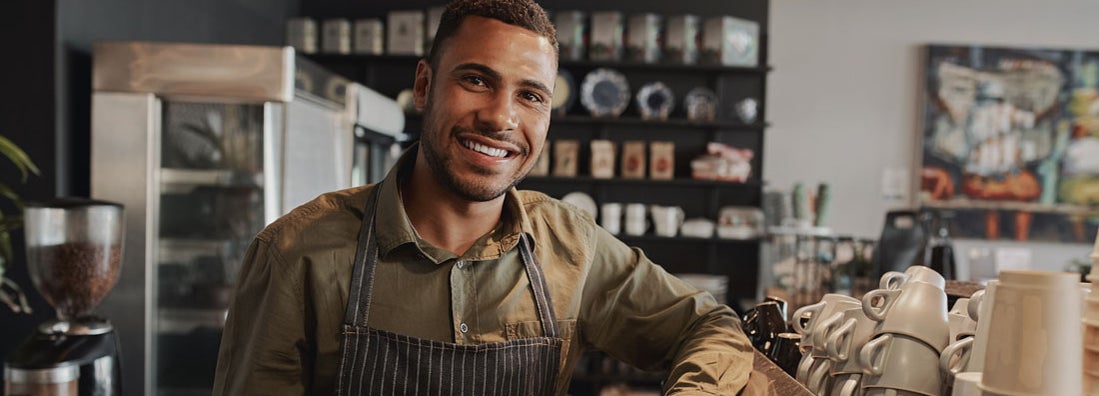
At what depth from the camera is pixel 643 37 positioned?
18.3 feet

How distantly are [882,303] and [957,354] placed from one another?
12 centimetres

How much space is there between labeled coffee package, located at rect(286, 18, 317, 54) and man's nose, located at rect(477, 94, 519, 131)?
439 cm

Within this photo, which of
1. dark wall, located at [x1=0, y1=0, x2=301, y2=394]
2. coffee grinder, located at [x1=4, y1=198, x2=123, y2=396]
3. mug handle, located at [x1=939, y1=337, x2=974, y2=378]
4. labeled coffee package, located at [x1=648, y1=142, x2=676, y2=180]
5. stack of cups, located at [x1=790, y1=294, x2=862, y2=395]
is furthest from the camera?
labeled coffee package, located at [x1=648, y1=142, x2=676, y2=180]

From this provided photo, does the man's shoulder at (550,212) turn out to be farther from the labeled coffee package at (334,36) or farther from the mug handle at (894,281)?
the labeled coffee package at (334,36)

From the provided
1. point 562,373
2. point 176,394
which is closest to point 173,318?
point 176,394

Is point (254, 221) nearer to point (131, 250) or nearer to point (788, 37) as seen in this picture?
point (131, 250)

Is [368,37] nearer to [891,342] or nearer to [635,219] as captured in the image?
[635,219]

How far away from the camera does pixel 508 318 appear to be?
64.7 inches

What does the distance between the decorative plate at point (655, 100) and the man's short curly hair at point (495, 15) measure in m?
4.13

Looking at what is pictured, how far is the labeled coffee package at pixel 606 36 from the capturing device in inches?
220

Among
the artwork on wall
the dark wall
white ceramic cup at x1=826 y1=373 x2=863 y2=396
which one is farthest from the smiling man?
the artwork on wall

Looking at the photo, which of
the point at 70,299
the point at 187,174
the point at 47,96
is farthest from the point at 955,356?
the point at 47,96

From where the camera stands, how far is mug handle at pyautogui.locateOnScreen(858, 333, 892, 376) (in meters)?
1.13

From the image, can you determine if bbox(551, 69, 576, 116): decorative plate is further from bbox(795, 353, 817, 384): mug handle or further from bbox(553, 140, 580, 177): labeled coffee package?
bbox(795, 353, 817, 384): mug handle
